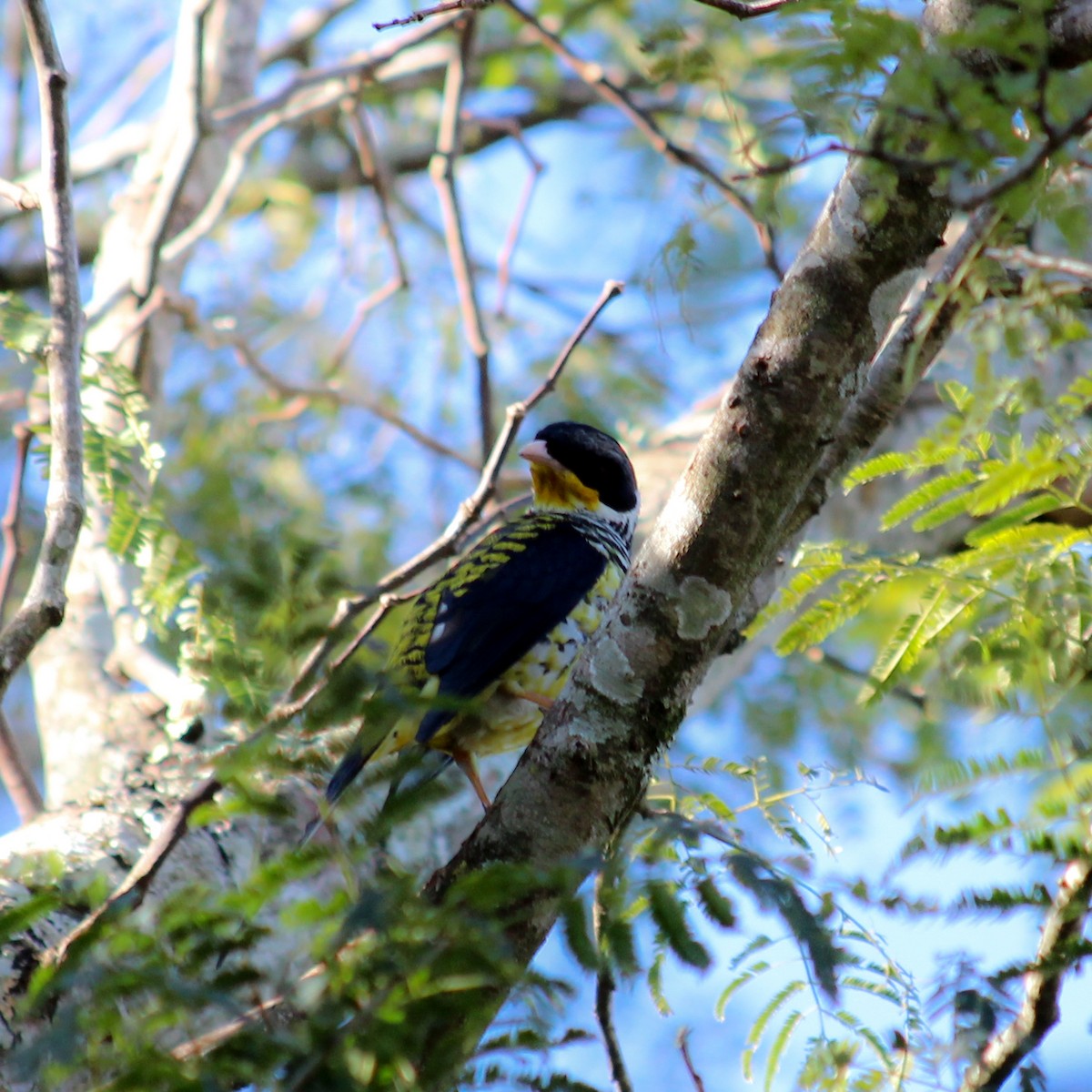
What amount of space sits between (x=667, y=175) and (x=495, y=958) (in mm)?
6028

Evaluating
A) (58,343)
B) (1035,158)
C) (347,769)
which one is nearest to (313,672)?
(347,769)

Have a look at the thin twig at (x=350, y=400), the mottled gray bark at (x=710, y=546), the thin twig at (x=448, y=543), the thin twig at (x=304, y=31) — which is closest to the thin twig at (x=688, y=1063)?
the mottled gray bark at (x=710, y=546)

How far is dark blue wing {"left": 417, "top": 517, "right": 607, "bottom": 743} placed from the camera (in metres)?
3.57

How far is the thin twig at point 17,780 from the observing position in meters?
3.30

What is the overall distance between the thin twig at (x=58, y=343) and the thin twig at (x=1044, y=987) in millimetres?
1735

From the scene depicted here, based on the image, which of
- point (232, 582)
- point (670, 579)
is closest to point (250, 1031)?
point (232, 582)

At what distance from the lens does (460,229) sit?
511 cm

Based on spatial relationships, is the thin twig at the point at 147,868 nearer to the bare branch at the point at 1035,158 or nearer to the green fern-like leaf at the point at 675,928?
the green fern-like leaf at the point at 675,928

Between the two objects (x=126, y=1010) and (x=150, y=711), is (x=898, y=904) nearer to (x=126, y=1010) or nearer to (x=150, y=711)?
(x=126, y=1010)

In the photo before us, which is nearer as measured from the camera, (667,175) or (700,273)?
(700,273)

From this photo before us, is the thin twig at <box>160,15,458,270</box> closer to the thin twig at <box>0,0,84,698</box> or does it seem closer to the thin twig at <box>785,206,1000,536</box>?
the thin twig at <box>0,0,84,698</box>

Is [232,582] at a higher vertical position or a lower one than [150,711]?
lower

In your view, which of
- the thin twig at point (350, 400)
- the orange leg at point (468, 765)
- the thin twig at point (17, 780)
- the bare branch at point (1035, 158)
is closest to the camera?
the bare branch at point (1035, 158)

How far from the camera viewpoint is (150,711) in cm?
401
